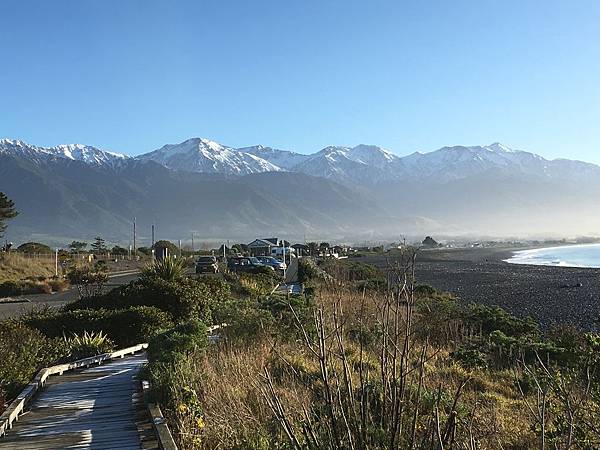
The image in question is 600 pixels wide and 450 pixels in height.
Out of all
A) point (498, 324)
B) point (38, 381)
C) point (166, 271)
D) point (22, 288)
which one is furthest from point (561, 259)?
point (38, 381)

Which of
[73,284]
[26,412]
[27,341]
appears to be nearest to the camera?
[26,412]

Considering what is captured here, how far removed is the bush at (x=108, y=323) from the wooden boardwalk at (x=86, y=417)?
10.4ft

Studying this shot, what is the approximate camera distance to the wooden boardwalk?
6117mm

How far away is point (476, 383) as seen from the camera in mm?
9875

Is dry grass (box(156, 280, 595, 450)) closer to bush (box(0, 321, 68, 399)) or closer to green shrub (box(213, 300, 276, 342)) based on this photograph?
green shrub (box(213, 300, 276, 342))

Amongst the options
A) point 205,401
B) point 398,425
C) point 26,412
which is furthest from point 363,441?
point 26,412

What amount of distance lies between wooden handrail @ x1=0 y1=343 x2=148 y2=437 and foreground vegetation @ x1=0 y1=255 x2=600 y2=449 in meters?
0.23

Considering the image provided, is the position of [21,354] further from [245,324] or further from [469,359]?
[469,359]

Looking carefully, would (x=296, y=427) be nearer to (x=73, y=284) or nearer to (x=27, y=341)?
(x=27, y=341)

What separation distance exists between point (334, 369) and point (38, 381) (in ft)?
18.7

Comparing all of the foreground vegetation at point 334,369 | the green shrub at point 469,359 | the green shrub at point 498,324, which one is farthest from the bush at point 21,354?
the green shrub at point 498,324

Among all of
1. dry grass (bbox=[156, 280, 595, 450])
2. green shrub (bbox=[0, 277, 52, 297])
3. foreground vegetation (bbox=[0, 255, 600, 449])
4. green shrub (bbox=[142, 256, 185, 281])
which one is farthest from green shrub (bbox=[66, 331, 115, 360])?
green shrub (bbox=[0, 277, 52, 297])

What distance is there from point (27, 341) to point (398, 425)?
758cm

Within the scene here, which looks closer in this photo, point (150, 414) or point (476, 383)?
point (150, 414)
